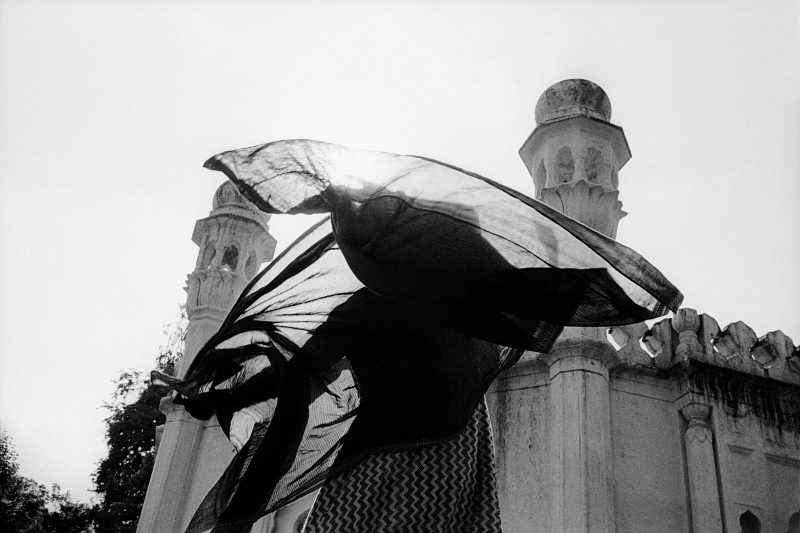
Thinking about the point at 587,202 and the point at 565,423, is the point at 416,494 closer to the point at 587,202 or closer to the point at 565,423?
the point at 565,423

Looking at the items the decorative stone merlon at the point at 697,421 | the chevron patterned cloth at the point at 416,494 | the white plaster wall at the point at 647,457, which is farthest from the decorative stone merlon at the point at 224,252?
the chevron patterned cloth at the point at 416,494

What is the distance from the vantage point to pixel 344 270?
8.73 feet

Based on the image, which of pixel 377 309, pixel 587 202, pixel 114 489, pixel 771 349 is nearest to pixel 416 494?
pixel 377 309

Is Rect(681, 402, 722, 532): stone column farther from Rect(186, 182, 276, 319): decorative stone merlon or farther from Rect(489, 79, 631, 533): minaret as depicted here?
Rect(186, 182, 276, 319): decorative stone merlon

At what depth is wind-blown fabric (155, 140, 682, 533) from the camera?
6.61 ft

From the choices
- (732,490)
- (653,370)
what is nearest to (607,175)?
(653,370)

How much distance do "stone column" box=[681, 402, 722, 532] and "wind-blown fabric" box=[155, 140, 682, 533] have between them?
342 centimetres

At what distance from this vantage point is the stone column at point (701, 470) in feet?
17.0

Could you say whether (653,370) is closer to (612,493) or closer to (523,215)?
(612,493)

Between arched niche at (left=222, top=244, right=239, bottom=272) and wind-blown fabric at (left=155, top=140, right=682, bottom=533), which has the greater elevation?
arched niche at (left=222, top=244, right=239, bottom=272)

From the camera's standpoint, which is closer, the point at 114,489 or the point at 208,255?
the point at 208,255

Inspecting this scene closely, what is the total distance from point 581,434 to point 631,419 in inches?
22.2

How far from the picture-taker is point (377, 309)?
2520mm

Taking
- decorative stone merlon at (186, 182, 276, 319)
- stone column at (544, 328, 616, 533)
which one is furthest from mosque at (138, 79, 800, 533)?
decorative stone merlon at (186, 182, 276, 319)
